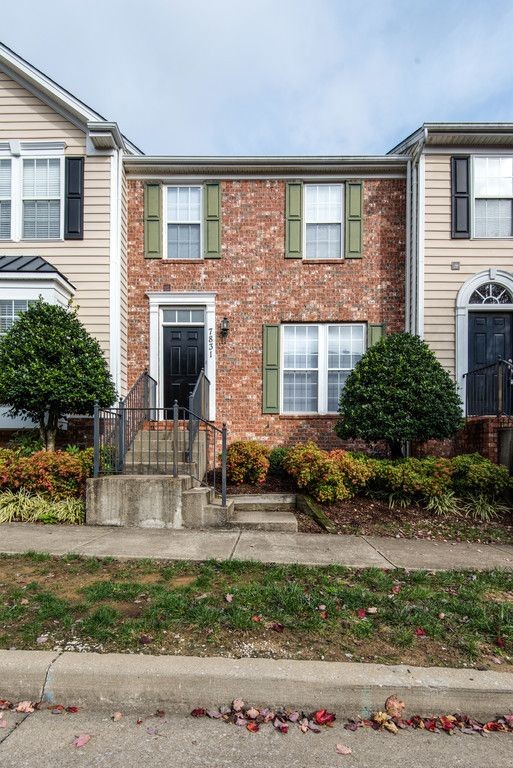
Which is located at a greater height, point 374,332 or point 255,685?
point 374,332

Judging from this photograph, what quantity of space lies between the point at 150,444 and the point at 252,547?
9.30 feet

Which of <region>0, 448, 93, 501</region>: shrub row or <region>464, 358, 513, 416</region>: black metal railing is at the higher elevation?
<region>464, 358, 513, 416</region>: black metal railing

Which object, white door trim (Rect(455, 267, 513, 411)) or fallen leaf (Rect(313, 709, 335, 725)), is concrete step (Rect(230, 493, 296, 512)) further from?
fallen leaf (Rect(313, 709, 335, 725))

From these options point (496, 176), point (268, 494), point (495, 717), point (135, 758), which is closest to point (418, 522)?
point (268, 494)

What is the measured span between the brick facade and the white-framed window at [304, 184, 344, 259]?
1.07 feet

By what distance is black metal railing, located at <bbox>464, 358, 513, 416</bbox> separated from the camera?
8.48m

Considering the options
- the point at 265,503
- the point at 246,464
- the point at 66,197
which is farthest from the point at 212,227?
the point at 265,503

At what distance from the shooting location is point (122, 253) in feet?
30.4

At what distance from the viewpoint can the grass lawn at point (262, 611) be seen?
3.06m

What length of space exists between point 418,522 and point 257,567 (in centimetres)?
311

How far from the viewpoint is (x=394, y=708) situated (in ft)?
8.55

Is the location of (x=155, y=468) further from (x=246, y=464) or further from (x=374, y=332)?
(x=374, y=332)

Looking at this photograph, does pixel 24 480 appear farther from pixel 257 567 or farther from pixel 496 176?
pixel 496 176

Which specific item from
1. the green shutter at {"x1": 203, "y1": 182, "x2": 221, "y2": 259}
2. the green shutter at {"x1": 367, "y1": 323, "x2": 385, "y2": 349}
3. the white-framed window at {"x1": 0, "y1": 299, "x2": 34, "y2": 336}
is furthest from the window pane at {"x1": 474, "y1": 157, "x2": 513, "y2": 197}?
the white-framed window at {"x1": 0, "y1": 299, "x2": 34, "y2": 336}
